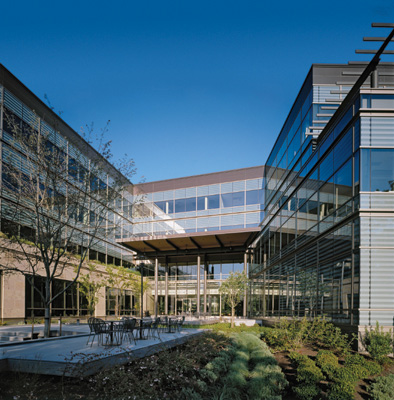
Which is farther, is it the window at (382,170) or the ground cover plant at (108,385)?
the window at (382,170)

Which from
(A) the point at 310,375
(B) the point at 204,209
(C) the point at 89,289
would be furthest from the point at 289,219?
(C) the point at 89,289

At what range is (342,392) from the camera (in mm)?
8414

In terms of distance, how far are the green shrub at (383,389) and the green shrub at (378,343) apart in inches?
89.3

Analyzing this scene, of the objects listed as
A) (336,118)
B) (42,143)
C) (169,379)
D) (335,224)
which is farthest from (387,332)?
(42,143)

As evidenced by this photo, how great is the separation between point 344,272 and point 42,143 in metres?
13.4

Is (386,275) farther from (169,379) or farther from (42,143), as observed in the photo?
(42,143)

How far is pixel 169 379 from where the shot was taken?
29.0ft

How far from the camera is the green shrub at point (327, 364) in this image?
32.2 feet

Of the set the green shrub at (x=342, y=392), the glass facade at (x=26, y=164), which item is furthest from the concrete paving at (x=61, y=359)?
the glass facade at (x=26, y=164)

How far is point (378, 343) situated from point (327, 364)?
2.49m

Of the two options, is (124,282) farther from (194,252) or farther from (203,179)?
(203,179)

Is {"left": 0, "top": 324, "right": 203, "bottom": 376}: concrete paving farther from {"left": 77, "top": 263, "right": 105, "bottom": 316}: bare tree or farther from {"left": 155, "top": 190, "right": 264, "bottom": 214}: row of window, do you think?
{"left": 155, "top": 190, "right": 264, "bottom": 214}: row of window

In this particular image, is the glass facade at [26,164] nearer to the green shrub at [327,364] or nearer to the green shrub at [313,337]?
the green shrub at [313,337]

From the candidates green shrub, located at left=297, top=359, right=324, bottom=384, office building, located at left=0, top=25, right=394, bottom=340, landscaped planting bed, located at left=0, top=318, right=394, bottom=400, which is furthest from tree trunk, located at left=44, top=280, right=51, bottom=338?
office building, located at left=0, top=25, right=394, bottom=340
